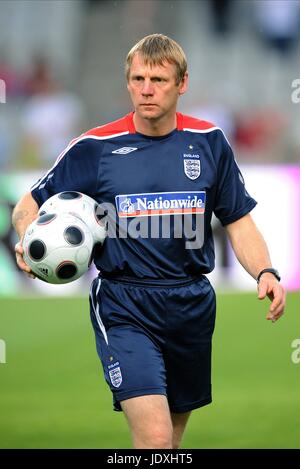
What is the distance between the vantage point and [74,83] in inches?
677

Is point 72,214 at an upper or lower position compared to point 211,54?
upper

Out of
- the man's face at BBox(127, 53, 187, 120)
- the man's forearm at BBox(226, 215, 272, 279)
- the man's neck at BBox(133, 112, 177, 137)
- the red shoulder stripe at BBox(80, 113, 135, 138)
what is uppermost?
the man's face at BBox(127, 53, 187, 120)

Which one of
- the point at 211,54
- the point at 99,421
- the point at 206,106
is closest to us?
the point at 99,421

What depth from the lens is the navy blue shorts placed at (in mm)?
4695

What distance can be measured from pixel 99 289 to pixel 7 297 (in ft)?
27.1

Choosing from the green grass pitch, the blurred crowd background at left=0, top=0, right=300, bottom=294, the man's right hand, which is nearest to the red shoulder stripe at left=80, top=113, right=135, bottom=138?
the man's right hand

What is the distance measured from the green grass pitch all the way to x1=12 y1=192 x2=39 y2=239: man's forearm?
188cm

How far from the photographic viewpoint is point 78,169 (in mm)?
5047

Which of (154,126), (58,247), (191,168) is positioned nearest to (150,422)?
(58,247)

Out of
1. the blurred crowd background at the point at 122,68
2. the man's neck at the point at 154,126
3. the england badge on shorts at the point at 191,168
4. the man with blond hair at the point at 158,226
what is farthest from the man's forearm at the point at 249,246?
the blurred crowd background at the point at 122,68

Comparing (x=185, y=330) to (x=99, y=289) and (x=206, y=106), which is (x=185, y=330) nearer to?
(x=99, y=289)

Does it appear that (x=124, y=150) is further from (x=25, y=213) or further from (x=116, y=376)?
(x=116, y=376)

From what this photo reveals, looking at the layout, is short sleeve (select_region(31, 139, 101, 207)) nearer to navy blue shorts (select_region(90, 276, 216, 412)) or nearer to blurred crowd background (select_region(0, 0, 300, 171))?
navy blue shorts (select_region(90, 276, 216, 412))
